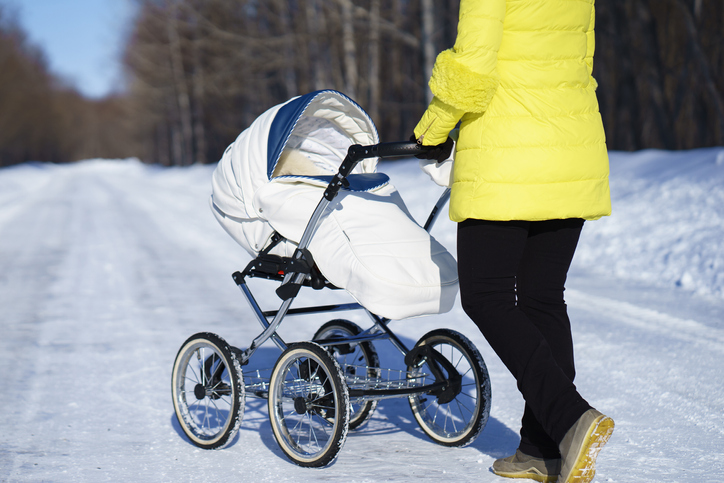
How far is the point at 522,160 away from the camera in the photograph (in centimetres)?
227

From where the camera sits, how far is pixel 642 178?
347 inches

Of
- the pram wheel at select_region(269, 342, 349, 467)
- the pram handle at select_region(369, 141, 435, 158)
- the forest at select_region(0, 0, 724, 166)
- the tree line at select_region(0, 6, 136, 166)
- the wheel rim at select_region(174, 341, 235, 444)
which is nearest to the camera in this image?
the pram handle at select_region(369, 141, 435, 158)

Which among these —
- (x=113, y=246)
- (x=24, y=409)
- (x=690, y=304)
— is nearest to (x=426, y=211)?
(x=113, y=246)

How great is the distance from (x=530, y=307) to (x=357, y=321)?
2833 mm

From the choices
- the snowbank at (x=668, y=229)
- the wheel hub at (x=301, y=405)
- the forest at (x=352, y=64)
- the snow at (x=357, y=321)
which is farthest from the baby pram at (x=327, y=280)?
the forest at (x=352, y=64)

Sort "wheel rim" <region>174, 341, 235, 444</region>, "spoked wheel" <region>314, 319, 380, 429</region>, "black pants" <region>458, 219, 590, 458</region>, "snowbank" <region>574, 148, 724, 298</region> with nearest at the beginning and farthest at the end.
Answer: "black pants" <region>458, 219, 590, 458</region> < "wheel rim" <region>174, 341, 235, 444</region> < "spoked wheel" <region>314, 319, 380, 429</region> < "snowbank" <region>574, 148, 724, 298</region>

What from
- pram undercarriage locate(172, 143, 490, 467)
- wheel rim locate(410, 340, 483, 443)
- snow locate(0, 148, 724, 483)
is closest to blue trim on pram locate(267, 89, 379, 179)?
pram undercarriage locate(172, 143, 490, 467)

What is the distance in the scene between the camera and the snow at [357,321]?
2867mm

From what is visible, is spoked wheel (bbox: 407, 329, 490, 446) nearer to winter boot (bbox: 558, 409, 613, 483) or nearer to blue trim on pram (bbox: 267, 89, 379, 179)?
winter boot (bbox: 558, 409, 613, 483)

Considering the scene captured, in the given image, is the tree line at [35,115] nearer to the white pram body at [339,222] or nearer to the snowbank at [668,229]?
the snowbank at [668,229]

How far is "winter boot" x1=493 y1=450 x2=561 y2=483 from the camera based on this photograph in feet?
8.26

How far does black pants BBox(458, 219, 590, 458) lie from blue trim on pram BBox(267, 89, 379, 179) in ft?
3.10

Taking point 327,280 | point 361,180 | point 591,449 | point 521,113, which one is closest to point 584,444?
point 591,449

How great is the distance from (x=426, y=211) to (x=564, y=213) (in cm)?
804
